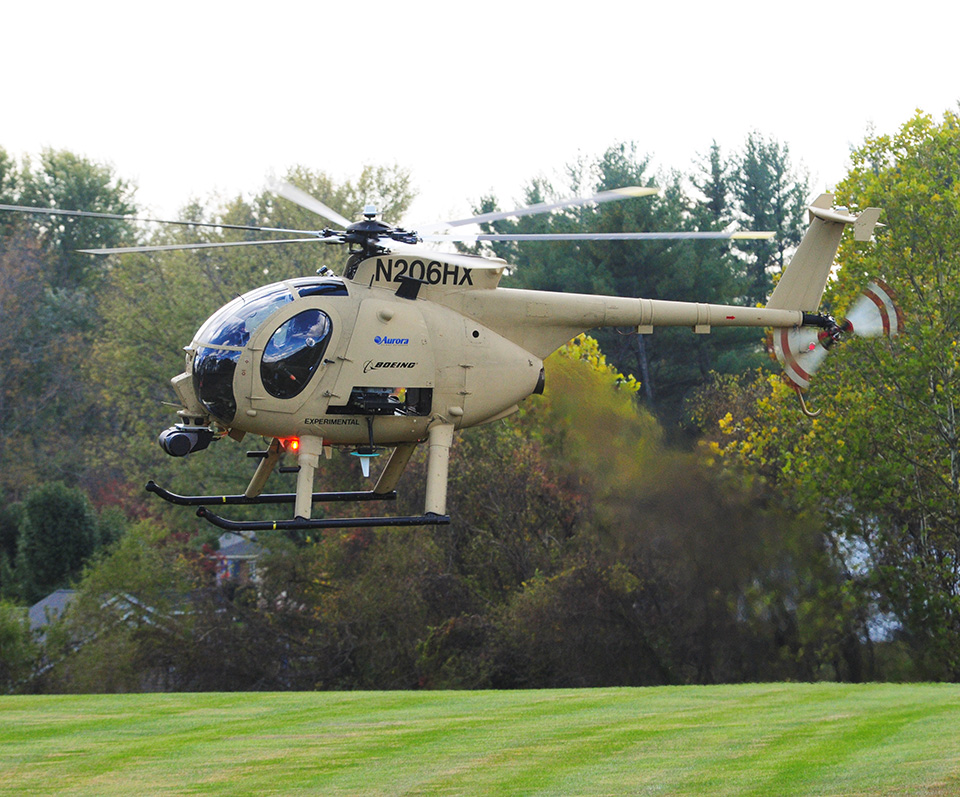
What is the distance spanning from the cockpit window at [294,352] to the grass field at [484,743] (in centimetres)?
375

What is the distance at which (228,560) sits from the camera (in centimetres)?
3834

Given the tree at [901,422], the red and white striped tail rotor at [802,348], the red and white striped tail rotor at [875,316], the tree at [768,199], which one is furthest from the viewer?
the tree at [768,199]

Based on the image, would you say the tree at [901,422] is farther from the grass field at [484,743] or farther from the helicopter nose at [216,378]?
the helicopter nose at [216,378]

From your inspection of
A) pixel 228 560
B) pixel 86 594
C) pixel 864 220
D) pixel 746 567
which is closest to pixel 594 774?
pixel 864 220

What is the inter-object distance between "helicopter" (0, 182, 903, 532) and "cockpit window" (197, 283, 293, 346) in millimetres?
13

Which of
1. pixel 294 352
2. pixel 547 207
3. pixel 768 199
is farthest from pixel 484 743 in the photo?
pixel 768 199

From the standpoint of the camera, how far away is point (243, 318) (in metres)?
12.0

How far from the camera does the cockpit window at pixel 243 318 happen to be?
11953 millimetres

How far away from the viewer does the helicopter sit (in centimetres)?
1202

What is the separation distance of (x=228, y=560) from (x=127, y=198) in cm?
2467

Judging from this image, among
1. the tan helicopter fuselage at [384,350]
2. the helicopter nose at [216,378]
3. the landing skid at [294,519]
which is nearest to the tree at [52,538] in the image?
the landing skid at [294,519]

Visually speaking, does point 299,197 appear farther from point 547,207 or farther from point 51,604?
point 51,604

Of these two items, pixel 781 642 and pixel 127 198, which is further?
pixel 127 198

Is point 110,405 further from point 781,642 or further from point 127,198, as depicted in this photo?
point 781,642
